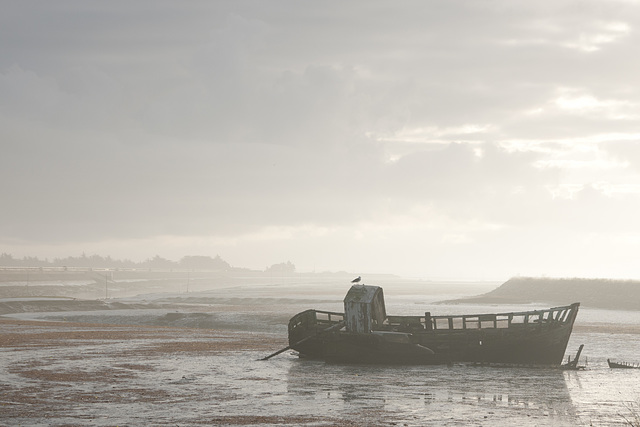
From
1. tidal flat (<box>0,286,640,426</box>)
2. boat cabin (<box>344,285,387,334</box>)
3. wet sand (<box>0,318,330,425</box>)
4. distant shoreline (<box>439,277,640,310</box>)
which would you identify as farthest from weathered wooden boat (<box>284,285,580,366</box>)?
distant shoreline (<box>439,277,640,310</box>)

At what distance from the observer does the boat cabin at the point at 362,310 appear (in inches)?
1431

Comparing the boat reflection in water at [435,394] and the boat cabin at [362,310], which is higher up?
the boat cabin at [362,310]

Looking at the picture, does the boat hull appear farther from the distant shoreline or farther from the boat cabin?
the distant shoreline

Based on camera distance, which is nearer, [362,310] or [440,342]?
[440,342]

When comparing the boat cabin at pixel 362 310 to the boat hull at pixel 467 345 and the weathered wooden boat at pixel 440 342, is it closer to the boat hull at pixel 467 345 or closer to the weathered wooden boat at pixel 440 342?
the weathered wooden boat at pixel 440 342

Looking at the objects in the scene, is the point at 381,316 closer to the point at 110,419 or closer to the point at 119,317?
the point at 110,419

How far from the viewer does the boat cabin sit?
36.3 m

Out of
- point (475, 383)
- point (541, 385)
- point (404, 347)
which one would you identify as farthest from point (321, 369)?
point (541, 385)

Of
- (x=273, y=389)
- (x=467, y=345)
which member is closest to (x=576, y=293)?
(x=467, y=345)

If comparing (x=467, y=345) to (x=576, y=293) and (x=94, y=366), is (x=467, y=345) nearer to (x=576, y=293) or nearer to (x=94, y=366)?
(x=94, y=366)

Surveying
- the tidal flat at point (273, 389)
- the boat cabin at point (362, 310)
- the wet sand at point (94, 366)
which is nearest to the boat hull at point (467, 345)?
the boat cabin at point (362, 310)

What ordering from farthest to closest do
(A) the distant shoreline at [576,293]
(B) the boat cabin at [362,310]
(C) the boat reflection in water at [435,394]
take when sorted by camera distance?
(A) the distant shoreline at [576,293]
(B) the boat cabin at [362,310]
(C) the boat reflection in water at [435,394]

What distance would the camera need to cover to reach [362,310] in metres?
36.5

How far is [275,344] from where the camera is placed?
153 feet
